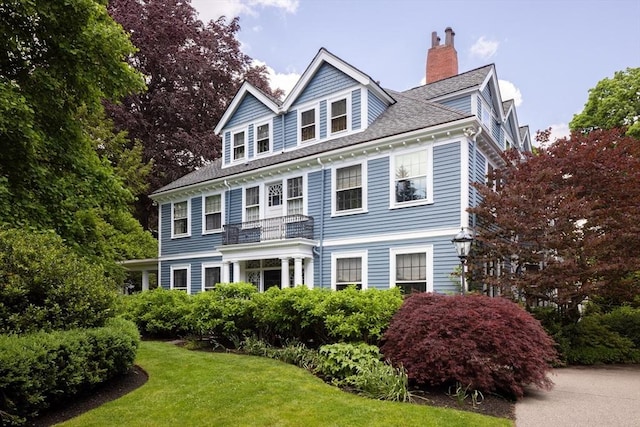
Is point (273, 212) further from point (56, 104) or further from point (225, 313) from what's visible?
point (56, 104)

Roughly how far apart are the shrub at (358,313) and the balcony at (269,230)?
6.19 m

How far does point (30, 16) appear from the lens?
25.7 feet

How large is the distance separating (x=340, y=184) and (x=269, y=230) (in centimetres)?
318

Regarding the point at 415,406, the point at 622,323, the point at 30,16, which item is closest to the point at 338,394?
the point at 415,406

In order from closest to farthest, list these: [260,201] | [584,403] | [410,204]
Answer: [584,403] → [410,204] → [260,201]

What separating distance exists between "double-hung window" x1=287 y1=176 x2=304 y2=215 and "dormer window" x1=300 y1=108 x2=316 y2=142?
5.97 feet

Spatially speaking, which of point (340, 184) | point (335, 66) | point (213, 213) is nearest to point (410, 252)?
point (340, 184)

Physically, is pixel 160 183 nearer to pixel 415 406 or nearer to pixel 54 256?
pixel 54 256

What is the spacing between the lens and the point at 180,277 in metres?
19.2

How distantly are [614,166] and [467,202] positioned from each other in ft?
12.8

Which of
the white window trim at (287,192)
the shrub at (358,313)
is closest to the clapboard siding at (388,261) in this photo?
the white window trim at (287,192)

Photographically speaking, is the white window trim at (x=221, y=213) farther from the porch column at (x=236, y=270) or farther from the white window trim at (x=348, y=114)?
the white window trim at (x=348, y=114)

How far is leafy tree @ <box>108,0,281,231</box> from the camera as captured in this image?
2417 cm

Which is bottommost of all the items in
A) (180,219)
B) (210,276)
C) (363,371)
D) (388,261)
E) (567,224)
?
(363,371)
